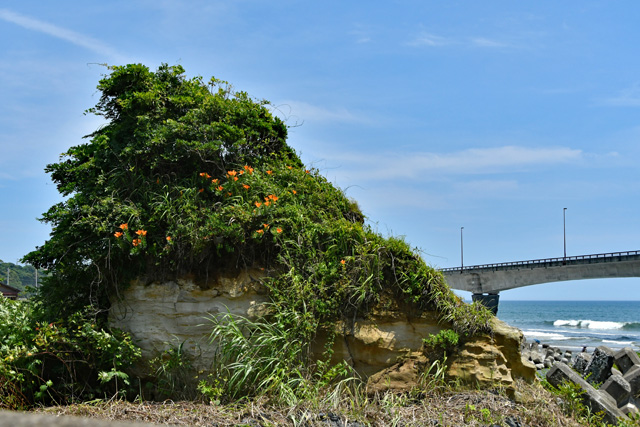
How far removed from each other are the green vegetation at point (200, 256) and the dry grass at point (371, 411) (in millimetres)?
238

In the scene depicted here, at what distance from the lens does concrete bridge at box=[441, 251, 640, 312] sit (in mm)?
38625

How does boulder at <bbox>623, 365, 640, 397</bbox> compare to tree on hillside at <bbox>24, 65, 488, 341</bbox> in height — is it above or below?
below

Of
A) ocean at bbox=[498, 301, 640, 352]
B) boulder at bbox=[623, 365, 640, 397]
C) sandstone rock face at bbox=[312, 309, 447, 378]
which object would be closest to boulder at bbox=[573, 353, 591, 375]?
boulder at bbox=[623, 365, 640, 397]

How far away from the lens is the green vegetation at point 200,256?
6.04 m

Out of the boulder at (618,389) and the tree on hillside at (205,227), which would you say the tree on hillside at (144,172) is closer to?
the tree on hillside at (205,227)

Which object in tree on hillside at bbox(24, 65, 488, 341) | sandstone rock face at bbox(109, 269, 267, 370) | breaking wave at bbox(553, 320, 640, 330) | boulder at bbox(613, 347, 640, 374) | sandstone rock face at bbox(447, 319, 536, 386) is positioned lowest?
breaking wave at bbox(553, 320, 640, 330)

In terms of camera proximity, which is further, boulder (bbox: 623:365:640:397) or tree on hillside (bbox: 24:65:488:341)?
boulder (bbox: 623:365:640:397)

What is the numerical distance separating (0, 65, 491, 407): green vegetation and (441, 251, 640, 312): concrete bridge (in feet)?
101

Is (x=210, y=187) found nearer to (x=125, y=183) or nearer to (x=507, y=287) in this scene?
(x=125, y=183)

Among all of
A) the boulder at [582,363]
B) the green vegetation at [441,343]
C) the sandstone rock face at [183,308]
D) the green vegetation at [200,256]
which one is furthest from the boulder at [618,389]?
the sandstone rock face at [183,308]

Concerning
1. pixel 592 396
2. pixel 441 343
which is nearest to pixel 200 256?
pixel 441 343

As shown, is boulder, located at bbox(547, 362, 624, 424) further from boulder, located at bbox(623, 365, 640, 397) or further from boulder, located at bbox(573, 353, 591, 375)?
boulder, located at bbox(573, 353, 591, 375)

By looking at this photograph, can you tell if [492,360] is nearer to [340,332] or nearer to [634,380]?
[340,332]

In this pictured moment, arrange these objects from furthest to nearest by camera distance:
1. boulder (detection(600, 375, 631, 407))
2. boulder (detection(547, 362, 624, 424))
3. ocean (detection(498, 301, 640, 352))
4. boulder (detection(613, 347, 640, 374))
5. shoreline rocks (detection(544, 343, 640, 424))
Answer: ocean (detection(498, 301, 640, 352))
boulder (detection(613, 347, 640, 374))
boulder (detection(600, 375, 631, 407))
shoreline rocks (detection(544, 343, 640, 424))
boulder (detection(547, 362, 624, 424))
